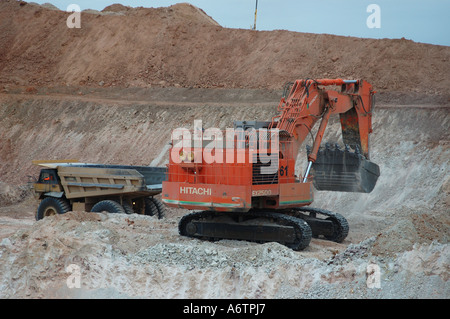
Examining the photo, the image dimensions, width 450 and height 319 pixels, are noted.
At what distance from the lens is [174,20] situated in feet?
103

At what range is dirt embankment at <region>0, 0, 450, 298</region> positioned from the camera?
947 cm

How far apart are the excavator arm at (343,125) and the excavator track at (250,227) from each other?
51.7 inches

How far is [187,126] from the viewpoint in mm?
23938

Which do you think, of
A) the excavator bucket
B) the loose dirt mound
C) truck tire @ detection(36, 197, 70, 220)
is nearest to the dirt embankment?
the loose dirt mound

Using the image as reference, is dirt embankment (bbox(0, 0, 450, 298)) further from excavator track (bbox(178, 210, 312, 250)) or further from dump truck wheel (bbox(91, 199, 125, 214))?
dump truck wheel (bbox(91, 199, 125, 214))

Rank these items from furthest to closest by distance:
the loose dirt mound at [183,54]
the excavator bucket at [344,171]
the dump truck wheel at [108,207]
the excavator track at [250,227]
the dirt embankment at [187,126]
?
the loose dirt mound at [183,54]
the dump truck wheel at [108,207]
the excavator bucket at [344,171]
the excavator track at [250,227]
the dirt embankment at [187,126]

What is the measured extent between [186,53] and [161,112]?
203 inches

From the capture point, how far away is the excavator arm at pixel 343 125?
1280 centimetres

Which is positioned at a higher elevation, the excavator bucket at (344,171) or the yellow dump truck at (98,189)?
the excavator bucket at (344,171)

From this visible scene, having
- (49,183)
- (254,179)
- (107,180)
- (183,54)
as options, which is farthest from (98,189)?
(183,54)

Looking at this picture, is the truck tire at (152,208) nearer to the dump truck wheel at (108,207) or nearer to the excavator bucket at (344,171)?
the dump truck wheel at (108,207)

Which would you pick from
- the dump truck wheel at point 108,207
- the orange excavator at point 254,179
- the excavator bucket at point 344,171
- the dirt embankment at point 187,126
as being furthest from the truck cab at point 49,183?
the excavator bucket at point 344,171

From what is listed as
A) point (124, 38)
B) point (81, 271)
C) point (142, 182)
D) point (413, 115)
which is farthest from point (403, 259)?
point (124, 38)

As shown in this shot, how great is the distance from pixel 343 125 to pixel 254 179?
3693 millimetres
